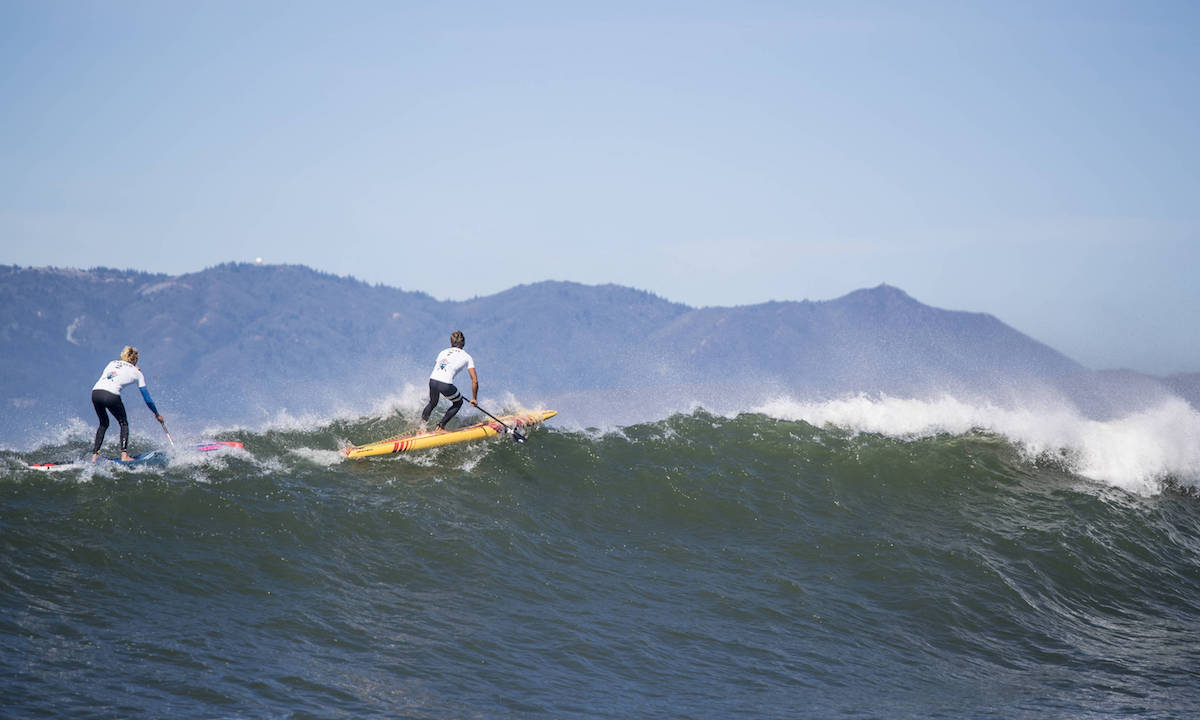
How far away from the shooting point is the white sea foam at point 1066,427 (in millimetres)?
14211

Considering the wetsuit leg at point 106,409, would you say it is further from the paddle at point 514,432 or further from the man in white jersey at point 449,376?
the paddle at point 514,432

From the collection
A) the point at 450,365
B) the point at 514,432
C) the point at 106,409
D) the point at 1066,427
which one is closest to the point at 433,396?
the point at 450,365

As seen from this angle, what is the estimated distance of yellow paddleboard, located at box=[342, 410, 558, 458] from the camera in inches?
486

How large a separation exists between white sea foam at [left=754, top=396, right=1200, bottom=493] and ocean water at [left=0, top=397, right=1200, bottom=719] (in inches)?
3.4

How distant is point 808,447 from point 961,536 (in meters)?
3.06

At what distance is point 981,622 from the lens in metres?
9.13

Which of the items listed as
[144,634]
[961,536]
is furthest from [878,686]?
[144,634]

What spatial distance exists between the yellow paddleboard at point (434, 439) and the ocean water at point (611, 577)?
0.22m

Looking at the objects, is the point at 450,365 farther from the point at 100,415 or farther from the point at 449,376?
the point at 100,415

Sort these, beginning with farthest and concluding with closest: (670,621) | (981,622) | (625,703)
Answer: (981,622)
(670,621)
(625,703)

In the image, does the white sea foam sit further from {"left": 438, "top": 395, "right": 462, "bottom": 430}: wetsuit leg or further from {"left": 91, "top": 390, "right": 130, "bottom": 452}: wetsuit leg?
{"left": 91, "top": 390, "right": 130, "bottom": 452}: wetsuit leg

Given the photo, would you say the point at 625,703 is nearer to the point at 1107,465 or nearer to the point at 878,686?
the point at 878,686

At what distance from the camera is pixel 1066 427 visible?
15.0 m

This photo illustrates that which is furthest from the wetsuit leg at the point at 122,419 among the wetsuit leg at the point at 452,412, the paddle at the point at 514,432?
the paddle at the point at 514,432
